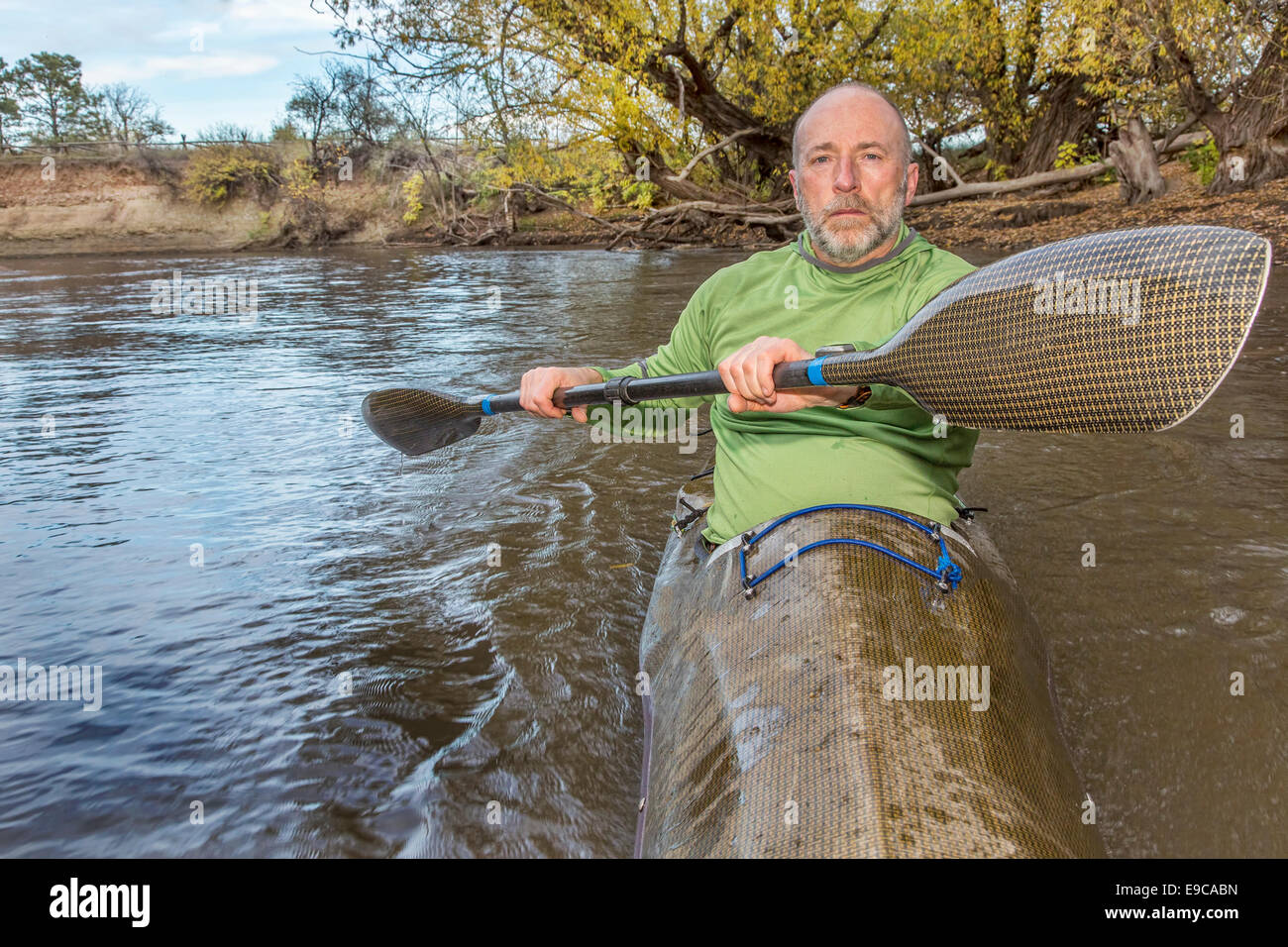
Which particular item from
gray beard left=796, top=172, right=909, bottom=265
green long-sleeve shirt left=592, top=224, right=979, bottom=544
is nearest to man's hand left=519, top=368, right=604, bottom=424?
green long-sleeve shirt left=592, top=224, right=979, bottom=544

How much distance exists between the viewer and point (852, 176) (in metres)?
2.55

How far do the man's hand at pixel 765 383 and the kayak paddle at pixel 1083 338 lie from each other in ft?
0.17

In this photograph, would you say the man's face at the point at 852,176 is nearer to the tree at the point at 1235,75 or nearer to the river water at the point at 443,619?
the river water at the point at 443,619

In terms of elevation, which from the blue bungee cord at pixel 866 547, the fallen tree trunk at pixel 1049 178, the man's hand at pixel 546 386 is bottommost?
the blue bungee cord at pixel 866 547

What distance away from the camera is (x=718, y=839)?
1441 mm

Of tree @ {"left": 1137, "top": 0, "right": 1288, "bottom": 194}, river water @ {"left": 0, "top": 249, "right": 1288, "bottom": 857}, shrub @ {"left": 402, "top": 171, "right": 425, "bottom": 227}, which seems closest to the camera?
river water @ {"left": 0, "top": 249, "right": 1288, "bottom": 857}

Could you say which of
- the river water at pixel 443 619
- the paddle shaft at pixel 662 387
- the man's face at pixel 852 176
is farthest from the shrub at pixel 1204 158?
the paddle shaft at pixel 662 387

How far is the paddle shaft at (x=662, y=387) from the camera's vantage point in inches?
84.5

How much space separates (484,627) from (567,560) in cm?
61

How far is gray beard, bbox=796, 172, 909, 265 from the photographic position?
8.23 ft

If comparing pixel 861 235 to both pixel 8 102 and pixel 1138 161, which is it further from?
pixel 8 102

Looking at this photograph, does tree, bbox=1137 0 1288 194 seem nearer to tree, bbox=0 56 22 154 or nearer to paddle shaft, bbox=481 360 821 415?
paddle shaft, bbox=481 360 821 415

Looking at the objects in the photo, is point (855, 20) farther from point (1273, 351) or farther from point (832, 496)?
point (832, 496)

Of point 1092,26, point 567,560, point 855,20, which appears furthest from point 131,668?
point 855,20
